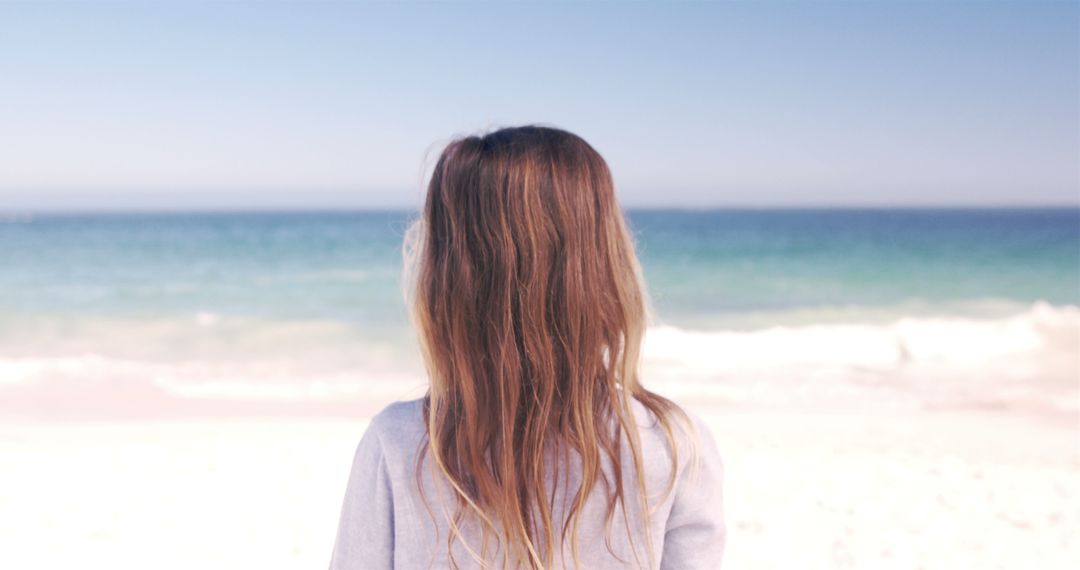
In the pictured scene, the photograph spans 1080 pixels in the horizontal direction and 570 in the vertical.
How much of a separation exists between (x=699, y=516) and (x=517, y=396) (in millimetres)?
382

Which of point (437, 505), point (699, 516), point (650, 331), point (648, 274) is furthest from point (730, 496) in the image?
point (648, 274)

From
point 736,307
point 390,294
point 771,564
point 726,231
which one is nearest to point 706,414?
point 771,564

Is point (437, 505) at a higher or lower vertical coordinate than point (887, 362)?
higher

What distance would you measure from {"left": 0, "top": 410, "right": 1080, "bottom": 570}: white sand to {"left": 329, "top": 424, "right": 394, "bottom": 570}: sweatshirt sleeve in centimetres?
310

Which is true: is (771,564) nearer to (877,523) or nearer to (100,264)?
(877,523)

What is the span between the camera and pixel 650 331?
1211 centimetres

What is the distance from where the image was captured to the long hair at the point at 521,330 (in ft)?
3.82

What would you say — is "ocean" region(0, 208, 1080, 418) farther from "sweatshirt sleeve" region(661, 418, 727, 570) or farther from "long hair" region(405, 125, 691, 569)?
"sweatshirt sleeve" region(661, 418, 727, 570)

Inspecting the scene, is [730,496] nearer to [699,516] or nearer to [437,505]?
[699,516]

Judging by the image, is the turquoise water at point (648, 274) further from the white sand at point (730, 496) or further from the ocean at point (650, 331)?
the white sand at point (730, 496)

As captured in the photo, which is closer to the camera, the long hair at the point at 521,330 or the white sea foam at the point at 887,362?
the long hair at the point at 521,330

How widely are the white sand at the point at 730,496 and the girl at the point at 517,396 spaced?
3.07 meters

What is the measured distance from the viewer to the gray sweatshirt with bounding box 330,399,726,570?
1.19 meters

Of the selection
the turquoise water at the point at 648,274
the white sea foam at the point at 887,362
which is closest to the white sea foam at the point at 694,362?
the white sea foam at the point at 887,362
